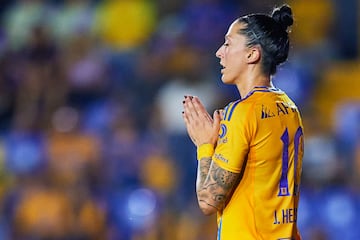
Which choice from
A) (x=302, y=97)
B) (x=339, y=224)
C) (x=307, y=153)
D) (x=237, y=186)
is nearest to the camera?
(x=237, y=186)

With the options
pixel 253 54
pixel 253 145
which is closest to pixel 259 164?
pixel 253 145

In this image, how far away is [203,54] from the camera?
991cm

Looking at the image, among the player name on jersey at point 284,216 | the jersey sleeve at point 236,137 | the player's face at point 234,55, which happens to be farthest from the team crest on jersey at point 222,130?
the player name on jersey at point 284,216

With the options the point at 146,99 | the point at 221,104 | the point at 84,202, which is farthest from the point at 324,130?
the point at 84,202

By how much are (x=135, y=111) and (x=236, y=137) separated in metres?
5.58

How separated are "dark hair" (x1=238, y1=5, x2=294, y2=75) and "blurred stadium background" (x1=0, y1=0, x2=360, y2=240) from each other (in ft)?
13.5

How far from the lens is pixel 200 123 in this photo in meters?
4.14

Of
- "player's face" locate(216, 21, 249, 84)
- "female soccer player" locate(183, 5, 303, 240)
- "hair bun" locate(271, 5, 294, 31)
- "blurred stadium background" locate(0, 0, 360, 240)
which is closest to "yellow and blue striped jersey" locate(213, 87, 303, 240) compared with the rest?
"female soccer player" locate(183, 5, 303, 240)

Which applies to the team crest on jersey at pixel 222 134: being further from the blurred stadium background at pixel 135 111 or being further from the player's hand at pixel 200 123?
the blurred stadium background at pixel 135 111

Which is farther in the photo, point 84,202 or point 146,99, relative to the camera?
point 146,99

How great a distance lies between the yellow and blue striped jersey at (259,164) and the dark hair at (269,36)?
141 millimetres

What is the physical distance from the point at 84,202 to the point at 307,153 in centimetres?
226

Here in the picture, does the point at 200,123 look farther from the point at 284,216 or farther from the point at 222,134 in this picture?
the point at 284,216

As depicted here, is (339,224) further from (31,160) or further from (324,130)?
(31,160)
